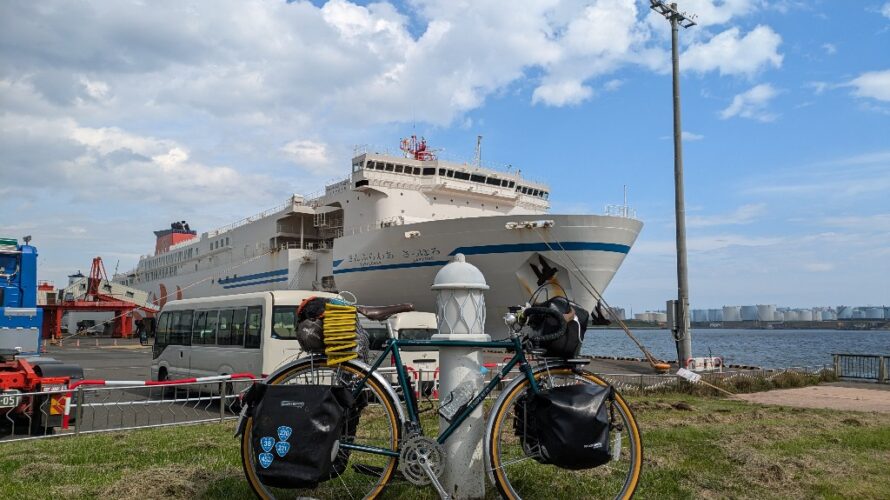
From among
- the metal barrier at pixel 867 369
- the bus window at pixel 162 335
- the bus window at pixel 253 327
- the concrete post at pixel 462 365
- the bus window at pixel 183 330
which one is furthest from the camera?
the metal barrier at pixel 867 369

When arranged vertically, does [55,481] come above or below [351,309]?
below

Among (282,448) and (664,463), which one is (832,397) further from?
(282,448)

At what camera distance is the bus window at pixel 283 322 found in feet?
36.4

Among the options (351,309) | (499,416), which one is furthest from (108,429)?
(499,416)

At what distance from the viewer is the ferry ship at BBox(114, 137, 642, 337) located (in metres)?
21.7

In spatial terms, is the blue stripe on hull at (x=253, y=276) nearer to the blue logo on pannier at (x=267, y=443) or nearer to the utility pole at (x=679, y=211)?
the utility pole at (x=679, y=211)

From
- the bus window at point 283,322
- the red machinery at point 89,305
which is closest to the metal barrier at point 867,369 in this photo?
the bus window at point 283,322

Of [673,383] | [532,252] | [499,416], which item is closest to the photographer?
[499,416]

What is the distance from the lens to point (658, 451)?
18.1ft

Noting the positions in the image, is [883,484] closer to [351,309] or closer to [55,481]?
[351,309]

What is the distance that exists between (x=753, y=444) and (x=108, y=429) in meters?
7.51

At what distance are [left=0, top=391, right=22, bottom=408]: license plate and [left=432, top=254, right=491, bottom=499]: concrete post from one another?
6.11m

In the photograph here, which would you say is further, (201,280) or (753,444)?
(201,280)

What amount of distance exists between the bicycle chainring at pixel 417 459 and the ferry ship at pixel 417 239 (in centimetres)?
1443
